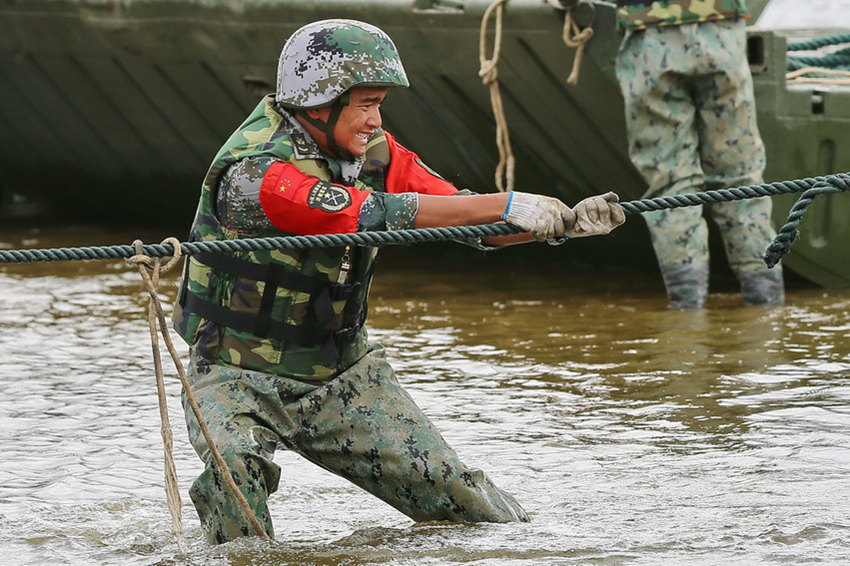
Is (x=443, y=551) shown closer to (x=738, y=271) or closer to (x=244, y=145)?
(x=244, y=145)

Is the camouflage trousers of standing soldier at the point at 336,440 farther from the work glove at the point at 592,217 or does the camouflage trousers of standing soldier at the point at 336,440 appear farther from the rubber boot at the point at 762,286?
the rubber boot at the point at 762,286

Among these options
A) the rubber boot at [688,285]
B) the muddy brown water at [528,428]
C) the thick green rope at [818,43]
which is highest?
the thick green rope at [818,43]

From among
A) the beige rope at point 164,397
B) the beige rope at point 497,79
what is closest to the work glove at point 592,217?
the beige rope at point 164,397

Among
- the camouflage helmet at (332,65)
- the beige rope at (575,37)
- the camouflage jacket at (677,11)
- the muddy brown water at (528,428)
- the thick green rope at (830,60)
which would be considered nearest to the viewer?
the camouflage helmet at (332,65)

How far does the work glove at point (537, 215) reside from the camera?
4.07 meters

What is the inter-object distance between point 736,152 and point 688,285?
26.8 inches

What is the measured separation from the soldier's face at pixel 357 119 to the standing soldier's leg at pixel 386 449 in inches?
25.1

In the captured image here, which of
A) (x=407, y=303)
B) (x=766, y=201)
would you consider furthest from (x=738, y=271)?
(x=407, y=303)

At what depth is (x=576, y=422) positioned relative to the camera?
5.98m

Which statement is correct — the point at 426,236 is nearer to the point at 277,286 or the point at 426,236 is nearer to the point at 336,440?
the point at 277,286

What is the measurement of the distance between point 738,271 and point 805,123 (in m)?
0.82

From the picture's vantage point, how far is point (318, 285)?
4.34m

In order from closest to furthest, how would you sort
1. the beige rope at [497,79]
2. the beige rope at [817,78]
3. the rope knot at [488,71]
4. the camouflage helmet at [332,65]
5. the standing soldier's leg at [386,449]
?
the camouflage helmet at [332,65]
the standing soldier's leg at [386,449]
the beige rope at [497,79]
the rope knot at [488,71]
the beige rope at [817,78]

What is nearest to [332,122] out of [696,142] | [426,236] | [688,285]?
[426,236]
